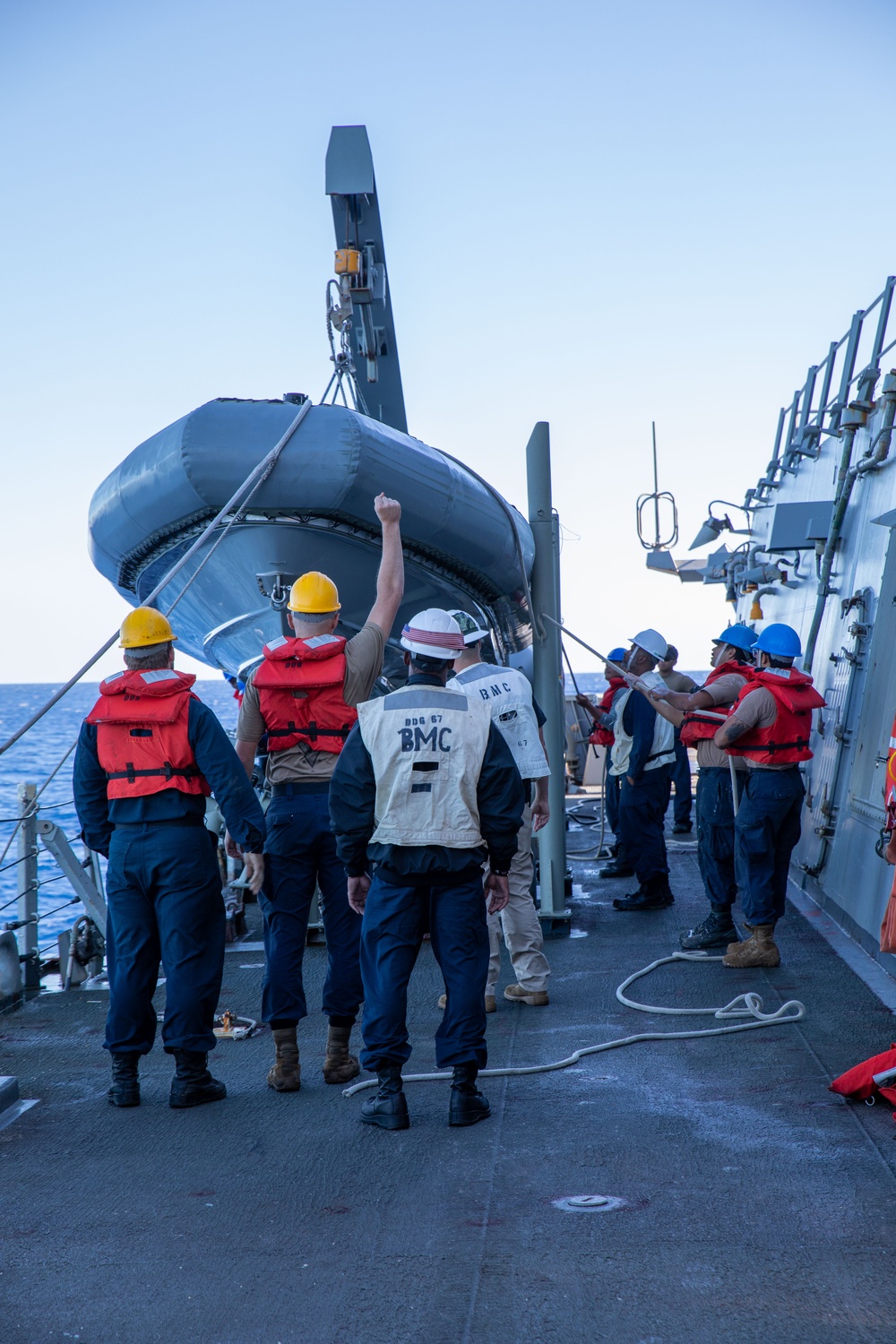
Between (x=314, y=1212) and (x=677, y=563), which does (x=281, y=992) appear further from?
(x=677, y=563)

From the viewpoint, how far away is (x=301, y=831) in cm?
A: 369

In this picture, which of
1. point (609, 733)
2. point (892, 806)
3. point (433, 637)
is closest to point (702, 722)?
point (892, 806)

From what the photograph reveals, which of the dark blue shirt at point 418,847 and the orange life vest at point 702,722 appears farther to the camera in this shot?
the orange life vest at point 702,722

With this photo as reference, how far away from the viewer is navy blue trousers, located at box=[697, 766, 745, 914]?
223 inches

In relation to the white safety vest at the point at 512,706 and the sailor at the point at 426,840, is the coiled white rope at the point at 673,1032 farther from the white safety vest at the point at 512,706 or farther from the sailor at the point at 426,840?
the white safety vest at the point at 512,706

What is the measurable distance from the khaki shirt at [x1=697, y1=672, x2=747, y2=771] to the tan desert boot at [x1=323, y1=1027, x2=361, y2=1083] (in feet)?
8.54

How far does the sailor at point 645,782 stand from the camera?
679 centimetres

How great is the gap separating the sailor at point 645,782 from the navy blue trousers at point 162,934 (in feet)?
12.0

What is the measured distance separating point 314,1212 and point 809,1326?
112cm

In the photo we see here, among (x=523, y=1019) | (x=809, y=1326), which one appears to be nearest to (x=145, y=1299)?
(x=809, y=1326)

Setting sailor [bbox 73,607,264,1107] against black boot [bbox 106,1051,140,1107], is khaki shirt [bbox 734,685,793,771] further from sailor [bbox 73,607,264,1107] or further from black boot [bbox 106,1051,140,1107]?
black boot [bbox 106,1051,140,1107]

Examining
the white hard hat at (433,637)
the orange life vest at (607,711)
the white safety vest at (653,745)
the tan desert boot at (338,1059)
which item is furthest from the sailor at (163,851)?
the orange life vest at (607,711)

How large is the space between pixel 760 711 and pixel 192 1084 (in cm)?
281

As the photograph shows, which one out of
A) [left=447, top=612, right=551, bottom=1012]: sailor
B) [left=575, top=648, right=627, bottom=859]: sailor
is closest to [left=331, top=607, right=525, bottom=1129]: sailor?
[left=447, top=612, right=551, bottom=1012]: sailor
